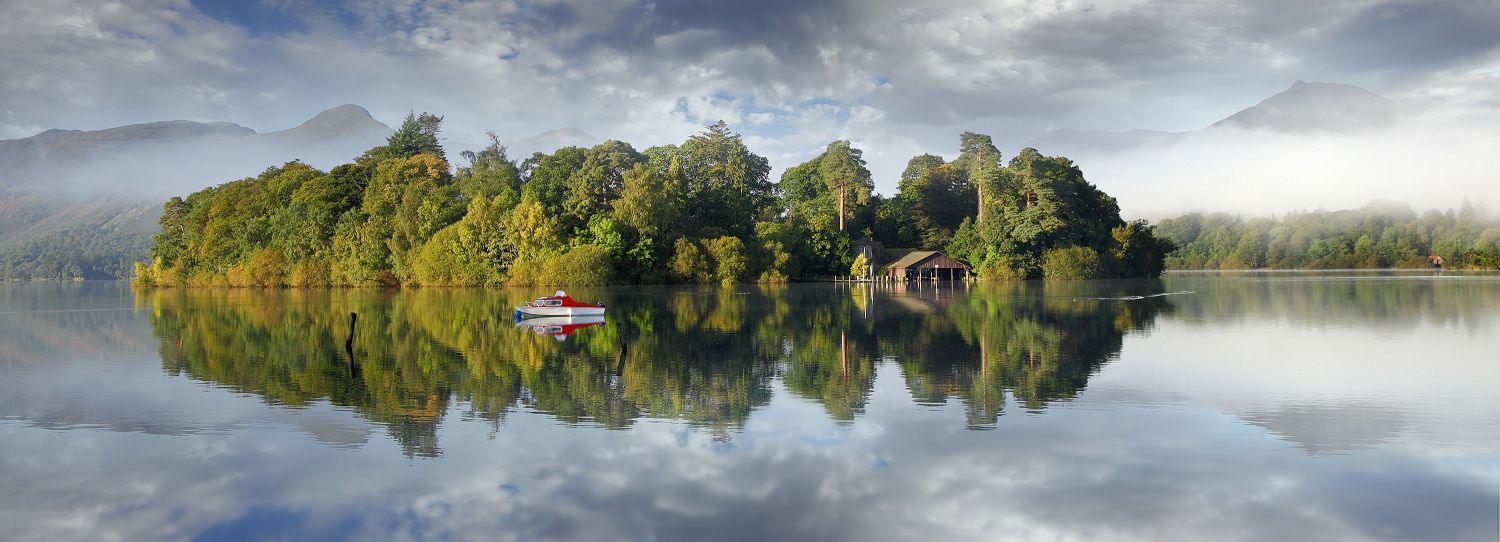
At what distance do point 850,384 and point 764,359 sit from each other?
3708 mm

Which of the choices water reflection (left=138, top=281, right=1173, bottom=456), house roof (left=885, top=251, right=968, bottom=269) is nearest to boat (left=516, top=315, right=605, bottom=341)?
water reflection (left=138, top=281, right=1173, bottom=456)

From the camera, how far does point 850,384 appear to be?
15.4m

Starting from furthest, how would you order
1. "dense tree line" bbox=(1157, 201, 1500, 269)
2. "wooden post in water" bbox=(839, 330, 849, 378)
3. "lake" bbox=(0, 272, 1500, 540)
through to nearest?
1. "dense tree line" bbox=(1157, 201, 1500, 269)
2. "wooden post in water" bbox=(839, 330, 849, 378)
3. "lake" bbox=(0, 272, 1500, 540)

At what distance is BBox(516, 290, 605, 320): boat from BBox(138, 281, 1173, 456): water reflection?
862mm

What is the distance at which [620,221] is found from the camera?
67.4 meters

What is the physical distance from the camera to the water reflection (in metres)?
13.5

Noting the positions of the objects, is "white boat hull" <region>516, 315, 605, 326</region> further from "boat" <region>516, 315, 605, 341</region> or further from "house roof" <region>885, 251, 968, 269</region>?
"house roof" <region>885, 251, 968, 269</region>

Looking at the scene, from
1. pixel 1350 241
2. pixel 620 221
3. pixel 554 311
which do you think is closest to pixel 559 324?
pixel 554 311

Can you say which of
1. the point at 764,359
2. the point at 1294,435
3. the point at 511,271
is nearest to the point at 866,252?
the point at 511,271

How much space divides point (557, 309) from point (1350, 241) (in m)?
121

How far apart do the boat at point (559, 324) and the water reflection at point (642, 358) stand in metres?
0.12

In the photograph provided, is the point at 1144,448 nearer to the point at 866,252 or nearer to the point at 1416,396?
the point at 1416,396

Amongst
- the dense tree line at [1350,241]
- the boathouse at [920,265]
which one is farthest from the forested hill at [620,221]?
the dense tree line at [1350,241]

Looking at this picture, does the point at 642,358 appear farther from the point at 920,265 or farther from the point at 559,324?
the point at 920,265
